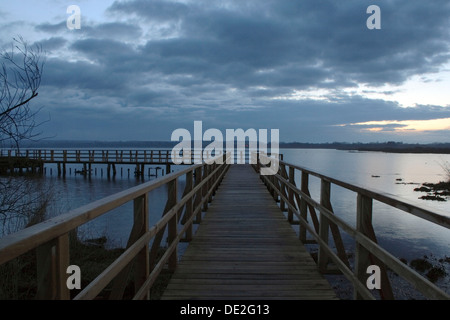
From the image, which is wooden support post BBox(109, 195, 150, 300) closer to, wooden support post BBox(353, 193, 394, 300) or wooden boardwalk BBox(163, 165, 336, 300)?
wooden boardwalk BBox(163, 165, 336, 300)

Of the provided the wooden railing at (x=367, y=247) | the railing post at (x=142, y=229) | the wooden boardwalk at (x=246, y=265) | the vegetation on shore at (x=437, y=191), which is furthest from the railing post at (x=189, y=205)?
the vegetation on shore at (x=437, y=191)

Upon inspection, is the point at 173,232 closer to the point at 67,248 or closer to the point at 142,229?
the point at 142,229

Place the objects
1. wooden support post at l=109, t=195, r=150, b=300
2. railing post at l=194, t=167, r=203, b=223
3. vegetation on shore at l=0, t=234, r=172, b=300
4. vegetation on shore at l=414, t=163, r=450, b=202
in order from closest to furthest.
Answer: wooden support post at l=109, t=195, r=150, b=300 → vegetation on shore at l=0, t=234, r=172, b=300 → railing post at l=194, t=167, r=203, b=223 → vegetation on shore at l=414, t=163, r=450, b=202

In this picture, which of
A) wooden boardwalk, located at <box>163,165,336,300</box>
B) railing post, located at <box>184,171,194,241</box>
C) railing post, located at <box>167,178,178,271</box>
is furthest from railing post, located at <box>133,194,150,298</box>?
railing post, located at <box>184,171,194,241</box>

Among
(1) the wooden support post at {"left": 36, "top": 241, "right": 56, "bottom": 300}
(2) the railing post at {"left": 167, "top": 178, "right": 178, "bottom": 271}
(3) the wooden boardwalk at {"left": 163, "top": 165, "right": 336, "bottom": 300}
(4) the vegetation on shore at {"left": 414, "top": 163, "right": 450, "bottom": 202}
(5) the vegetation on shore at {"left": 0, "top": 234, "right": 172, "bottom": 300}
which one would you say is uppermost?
(1) the wooden support post at {"left": 36, "top": 241, "right": 56, "bottom": 300}

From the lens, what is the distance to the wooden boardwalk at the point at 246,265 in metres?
3.28

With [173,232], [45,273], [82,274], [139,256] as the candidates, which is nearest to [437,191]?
[82,274]

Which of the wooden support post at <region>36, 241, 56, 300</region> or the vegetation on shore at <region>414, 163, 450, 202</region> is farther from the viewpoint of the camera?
the vegetation on shore at <region>414, 163, 450, 202</region>

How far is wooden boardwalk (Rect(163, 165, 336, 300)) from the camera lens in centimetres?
328
